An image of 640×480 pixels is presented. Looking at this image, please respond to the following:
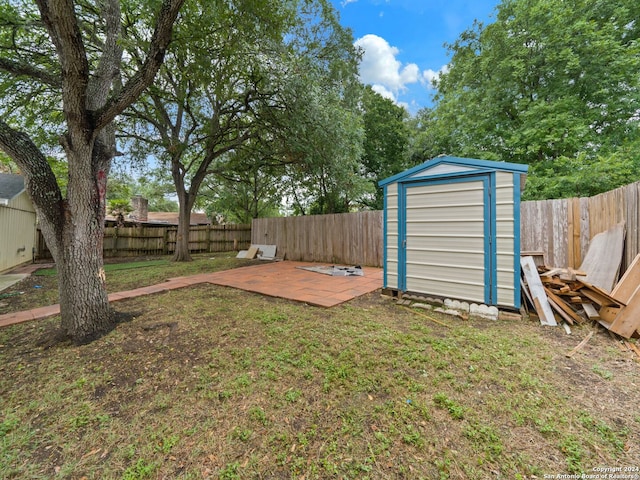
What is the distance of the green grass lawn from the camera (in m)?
1.30

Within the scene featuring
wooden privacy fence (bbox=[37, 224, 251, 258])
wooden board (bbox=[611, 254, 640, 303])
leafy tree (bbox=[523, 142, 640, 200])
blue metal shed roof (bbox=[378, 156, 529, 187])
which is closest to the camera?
wooden board (bbox=[611, 254, 640, 303])

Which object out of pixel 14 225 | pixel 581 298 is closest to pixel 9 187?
pixel 14 225

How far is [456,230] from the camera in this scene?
11.7ft

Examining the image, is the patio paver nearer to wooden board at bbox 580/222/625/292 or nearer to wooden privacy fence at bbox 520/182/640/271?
wooden board at bbox 580/222/625/292

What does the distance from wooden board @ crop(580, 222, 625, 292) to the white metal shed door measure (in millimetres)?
1284

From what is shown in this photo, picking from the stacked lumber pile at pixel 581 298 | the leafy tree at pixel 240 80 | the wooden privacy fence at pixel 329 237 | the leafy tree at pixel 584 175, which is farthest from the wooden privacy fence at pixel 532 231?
the leafy tree at pixel 584 175

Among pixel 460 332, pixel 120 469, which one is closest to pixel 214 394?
pixel 120 469

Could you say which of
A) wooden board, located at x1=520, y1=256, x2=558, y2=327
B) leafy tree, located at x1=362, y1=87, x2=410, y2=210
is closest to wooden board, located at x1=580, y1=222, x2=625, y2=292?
wooden board, located at x1=520, y1=256, x2=558, y2=327

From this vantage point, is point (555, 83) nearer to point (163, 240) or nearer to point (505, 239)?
point (505, 239)

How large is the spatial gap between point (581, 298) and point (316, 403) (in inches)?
141

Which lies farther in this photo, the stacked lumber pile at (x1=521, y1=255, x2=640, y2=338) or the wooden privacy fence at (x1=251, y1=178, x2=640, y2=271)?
the wooden privacy fence at (x1=251, y1=178, x2=640, y2=271)

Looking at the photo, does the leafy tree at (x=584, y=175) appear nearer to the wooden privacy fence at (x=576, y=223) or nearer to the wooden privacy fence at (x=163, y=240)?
the wooden privacy fence at (x=576, y=223)

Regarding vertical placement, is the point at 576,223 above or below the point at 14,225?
below

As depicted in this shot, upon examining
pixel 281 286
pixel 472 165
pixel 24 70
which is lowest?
pixel 281 286
